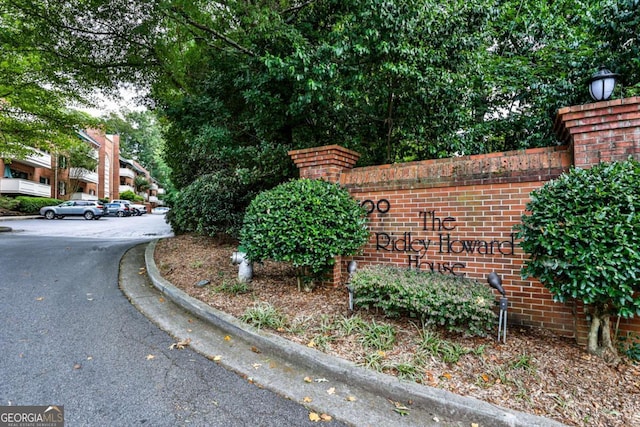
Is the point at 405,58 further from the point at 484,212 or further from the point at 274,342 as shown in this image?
the point at 274,342

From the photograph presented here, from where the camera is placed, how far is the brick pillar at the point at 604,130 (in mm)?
2947

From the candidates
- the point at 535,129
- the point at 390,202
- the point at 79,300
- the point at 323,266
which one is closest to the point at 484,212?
the point at 390,202

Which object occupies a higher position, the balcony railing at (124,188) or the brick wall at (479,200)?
the balcony railing at (124,188)

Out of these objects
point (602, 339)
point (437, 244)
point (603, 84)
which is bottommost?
point (602, 339)

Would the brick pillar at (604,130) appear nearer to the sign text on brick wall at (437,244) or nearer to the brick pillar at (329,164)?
the sign text on brick wall at (437,244)

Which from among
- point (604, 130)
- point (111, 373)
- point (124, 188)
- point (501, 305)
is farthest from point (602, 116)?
point (124, 188)

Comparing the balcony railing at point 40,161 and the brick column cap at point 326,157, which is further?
the balcony railing at point 40,161

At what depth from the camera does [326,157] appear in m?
4.83

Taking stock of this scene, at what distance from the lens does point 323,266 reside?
461cm

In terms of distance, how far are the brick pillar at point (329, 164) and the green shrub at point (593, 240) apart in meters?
2.47

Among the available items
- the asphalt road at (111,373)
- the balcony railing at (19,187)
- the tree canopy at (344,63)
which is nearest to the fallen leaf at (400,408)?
the asphalt road at (111,373)

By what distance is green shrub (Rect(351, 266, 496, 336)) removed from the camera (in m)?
3.06

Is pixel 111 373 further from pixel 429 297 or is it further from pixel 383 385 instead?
pixel 429 297

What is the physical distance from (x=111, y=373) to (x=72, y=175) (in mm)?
36722
